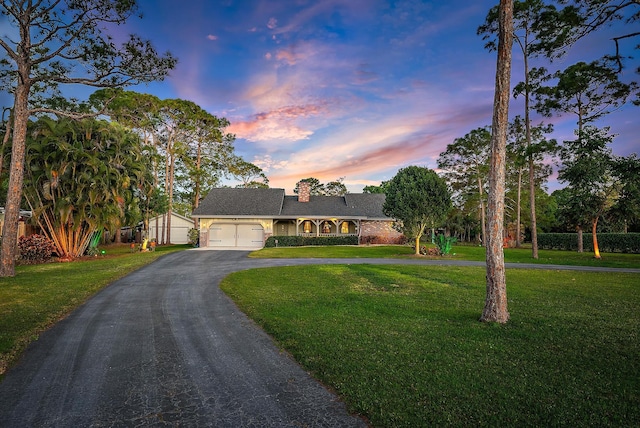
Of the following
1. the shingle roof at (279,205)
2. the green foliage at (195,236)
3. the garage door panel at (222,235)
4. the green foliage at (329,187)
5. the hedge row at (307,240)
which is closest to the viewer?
the hedge row at (307,240)

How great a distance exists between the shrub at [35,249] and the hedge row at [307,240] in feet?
49.0

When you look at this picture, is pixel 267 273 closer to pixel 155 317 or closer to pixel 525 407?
pixel 155 317

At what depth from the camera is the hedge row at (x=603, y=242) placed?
25.5 metres

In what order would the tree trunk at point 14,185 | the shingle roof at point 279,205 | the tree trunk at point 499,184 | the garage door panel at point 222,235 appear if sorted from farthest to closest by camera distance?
the shingle roof at point 279,205 < the garage door panel at point 222,235 < the tree trunk at point 14,185 < the tree trunk at point 499,184

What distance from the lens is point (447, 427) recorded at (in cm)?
283

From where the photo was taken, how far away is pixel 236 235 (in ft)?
93.4

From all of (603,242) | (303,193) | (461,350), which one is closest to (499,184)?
(461,350)

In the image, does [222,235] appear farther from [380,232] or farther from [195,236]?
[380,232]

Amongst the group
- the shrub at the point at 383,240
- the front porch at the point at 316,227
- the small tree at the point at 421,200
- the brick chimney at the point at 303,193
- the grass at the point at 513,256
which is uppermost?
the brick chimney at the point at 303,193

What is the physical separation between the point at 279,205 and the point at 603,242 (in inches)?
1154

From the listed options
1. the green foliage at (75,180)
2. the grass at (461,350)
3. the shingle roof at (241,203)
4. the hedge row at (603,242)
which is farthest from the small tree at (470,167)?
the green foliage at (75,180)

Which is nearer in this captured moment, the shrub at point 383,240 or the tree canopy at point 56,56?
the tree canopy at point 56,56

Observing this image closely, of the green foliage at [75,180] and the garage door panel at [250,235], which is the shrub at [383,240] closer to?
the garage door panel at [250,235]

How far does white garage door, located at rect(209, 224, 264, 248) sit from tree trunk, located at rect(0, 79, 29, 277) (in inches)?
667
